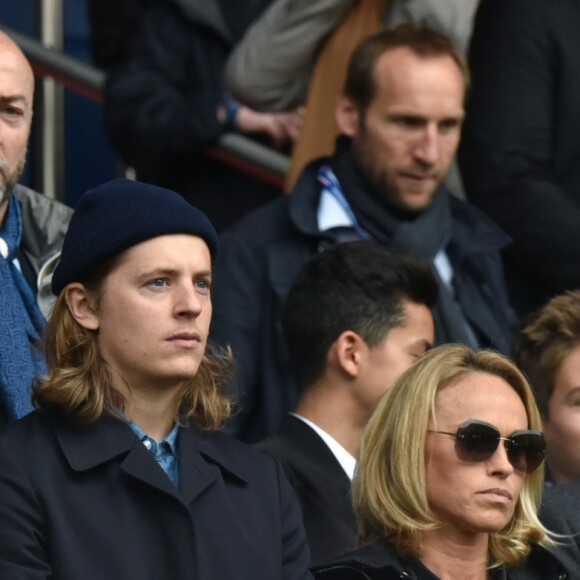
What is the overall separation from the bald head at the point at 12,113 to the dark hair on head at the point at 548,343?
4.99 ft

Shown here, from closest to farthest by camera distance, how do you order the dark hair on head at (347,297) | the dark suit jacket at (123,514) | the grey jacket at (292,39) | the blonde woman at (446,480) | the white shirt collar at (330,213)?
the dark suit jacket at (123,514), the blonde woman at (446,480), the dark hair on head at (347,297), the white shirt collar at (330,213), the grey jacket at (292,39)

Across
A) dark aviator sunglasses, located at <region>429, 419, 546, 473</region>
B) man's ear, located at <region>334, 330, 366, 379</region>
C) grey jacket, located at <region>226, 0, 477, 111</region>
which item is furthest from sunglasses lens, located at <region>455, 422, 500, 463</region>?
grey jacket, located at <region>226, 0, 477, 111</region>

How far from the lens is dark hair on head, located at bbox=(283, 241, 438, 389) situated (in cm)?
586

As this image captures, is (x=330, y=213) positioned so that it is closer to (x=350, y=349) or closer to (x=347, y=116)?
(x=347, y=116)

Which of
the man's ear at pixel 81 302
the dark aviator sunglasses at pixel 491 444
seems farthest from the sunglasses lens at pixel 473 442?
the man's ear at pixel 81 302

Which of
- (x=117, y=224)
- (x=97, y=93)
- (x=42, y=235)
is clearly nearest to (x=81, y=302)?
(x=117, y=224)

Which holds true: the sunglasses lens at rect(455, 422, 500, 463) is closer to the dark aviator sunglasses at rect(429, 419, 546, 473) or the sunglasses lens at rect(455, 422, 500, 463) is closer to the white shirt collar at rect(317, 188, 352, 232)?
the dark aviator sunglasses at rect(429, 419, 546, 473)

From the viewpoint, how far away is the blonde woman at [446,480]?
466cm

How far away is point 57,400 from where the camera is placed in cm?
435

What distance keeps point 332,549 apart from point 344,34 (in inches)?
95.8

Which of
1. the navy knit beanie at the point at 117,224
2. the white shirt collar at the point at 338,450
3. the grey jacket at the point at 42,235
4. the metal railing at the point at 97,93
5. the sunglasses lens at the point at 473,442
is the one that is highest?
the navy knit beanie at the point at 117,224

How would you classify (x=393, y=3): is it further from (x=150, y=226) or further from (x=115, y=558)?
(x=115, y=558)

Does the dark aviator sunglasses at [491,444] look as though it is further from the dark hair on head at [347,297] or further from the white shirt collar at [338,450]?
the dark hair on head at [347,297]

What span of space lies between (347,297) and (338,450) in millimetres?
507
